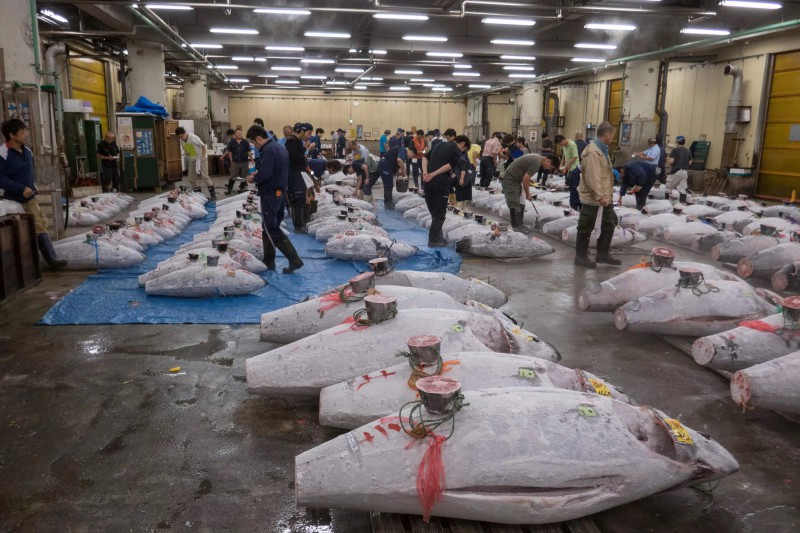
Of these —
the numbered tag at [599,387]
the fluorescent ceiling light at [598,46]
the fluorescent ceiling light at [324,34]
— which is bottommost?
the numbered tag at [599,387]

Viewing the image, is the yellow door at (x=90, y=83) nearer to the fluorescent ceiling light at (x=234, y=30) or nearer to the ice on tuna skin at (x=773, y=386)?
the fluorescent ceiling light at (x=234, y=30)

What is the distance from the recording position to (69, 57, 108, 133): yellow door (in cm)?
1858

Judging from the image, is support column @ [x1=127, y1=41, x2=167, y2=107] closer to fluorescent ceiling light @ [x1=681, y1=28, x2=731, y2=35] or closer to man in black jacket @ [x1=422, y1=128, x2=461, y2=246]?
man in black jacket @ [x1=422, y1=128, x2=461, y2=246]

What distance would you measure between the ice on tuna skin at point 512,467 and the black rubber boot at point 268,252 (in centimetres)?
490

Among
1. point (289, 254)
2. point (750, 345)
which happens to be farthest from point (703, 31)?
point (750, 345)

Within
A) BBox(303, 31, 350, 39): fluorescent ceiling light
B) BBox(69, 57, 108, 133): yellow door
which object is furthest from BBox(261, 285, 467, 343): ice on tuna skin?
BBox(69, 57, 108, 133): yellow door

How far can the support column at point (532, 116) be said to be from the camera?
26672mm

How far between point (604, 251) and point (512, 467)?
19.8ft

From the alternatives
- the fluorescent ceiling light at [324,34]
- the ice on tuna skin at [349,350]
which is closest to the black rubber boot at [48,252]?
the ice on tuna skin at [349,350]

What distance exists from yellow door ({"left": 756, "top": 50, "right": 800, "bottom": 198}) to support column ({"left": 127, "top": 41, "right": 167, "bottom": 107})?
55.7 feet

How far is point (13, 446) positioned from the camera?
3.15 m

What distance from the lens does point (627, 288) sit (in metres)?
5.24

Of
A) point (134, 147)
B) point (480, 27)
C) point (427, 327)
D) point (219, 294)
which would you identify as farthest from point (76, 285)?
point (480, 27)

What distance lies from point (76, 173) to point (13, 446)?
14.2 metres
